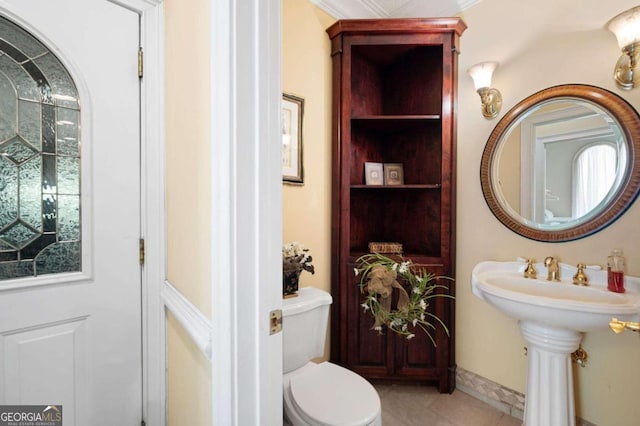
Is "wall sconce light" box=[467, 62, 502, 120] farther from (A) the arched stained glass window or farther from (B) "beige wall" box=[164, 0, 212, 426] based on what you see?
(A) the arched stained glass window

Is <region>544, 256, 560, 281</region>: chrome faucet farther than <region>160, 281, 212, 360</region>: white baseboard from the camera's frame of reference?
Yes

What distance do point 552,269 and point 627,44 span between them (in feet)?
3.61

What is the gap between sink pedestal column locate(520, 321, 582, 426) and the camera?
1286 mm

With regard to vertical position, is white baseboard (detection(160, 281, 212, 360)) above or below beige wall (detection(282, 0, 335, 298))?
below

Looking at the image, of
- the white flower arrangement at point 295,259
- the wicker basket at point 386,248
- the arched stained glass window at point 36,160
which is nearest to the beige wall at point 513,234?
the wicker basket at point 386,248

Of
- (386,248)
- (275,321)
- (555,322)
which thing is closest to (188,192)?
(275,321)

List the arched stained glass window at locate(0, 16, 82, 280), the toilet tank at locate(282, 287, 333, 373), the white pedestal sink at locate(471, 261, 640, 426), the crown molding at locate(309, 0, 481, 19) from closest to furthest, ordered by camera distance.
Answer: the arched stained glass window at locate(0, 16, 82, 280)
the white pedestal sink at locate(471, 261, 640, 426)
the toilet tank at locate(282, 287, 333, 373)
the crown molding at locate(309, 0, 481, 19)

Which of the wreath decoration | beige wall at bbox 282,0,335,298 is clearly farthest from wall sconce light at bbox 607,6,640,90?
beige wall at bbox 282,0,335,298

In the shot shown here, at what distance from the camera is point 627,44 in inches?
49.2

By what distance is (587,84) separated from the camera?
56.4 inches

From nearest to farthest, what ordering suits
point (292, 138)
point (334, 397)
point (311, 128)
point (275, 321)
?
1. point (275, 321)
2. point (334, 397)
3. point (292, 138)
4. point (311, 128)

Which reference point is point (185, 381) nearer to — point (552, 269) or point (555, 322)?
point (555, 322)

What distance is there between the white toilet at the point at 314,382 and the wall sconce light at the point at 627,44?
1757mm

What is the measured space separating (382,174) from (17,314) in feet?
6.60
